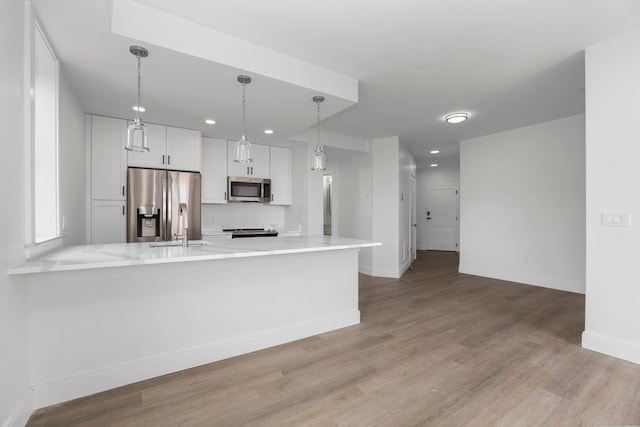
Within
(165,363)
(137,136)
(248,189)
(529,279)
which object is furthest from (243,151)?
(529,279)

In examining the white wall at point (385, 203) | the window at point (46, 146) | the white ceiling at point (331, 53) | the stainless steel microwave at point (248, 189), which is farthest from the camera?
the white wall at point (385, 203)

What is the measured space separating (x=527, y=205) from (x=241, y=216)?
4.81 metres

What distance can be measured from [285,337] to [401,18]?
272 cm

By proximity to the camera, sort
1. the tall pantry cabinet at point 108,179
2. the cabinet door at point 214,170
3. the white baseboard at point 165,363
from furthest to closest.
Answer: the cabinet door at point 214,170, the tall pantry cabinet at point 108,179, the white baseboard at point 165,363

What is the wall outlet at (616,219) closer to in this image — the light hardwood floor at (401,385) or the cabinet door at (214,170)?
the light hardwood floor at (401,385)

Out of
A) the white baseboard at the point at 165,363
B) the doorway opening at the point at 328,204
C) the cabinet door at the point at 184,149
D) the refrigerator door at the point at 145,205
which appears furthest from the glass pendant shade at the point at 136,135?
the doorway opening at the point at 328,204

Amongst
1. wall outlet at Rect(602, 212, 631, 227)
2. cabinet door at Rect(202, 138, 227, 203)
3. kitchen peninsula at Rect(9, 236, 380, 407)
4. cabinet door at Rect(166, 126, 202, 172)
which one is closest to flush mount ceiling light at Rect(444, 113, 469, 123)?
wall outlet at Rect(602, 212, 631, 227)

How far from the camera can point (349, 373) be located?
6.91 ft

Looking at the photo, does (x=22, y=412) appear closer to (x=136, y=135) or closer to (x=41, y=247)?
(x=41, y=247)

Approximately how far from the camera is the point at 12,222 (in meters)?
1.51

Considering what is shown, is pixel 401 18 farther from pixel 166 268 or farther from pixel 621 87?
pixel 166 268

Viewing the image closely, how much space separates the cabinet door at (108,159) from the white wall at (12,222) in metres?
2.03

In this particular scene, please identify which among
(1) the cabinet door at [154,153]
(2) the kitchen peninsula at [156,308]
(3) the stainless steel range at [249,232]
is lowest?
(2) the kitchen peninsula at [156,308]

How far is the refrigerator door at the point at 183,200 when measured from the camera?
12.6ft
